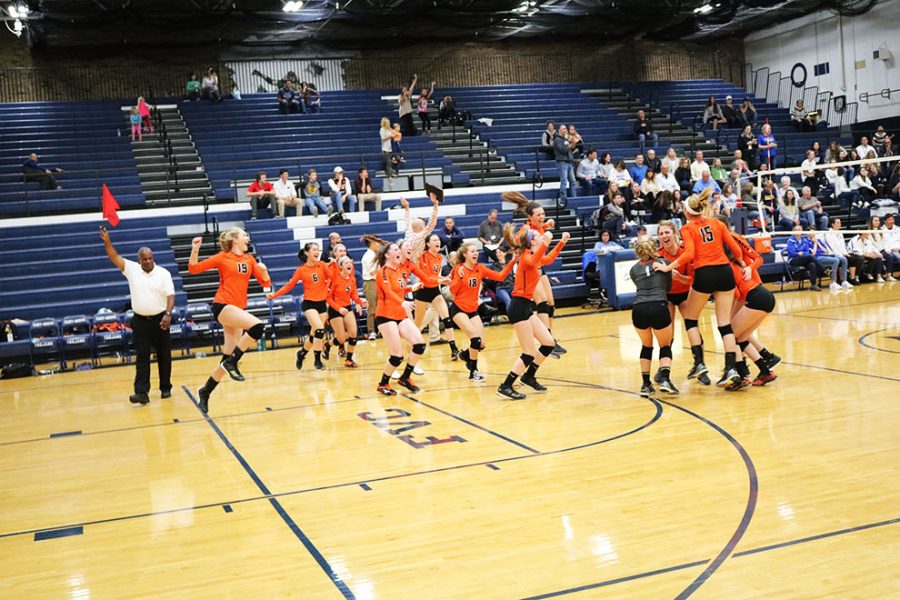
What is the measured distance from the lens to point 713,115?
92.9ft

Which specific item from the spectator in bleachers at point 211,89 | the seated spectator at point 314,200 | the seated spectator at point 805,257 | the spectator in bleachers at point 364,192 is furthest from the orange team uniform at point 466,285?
the spectator in bleachers at point 211,89

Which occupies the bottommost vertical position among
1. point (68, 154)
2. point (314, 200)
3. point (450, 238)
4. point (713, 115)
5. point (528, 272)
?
point (528, 272)

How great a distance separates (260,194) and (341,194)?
188cm

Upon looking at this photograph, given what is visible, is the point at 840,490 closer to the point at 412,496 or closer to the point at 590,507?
the point at 590,507

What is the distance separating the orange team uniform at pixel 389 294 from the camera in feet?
33.3

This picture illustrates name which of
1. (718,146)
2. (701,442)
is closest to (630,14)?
(718,146)

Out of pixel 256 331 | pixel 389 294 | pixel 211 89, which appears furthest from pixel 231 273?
pixel 211 89

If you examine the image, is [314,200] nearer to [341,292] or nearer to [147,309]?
[341,292]

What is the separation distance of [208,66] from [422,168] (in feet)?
32.5

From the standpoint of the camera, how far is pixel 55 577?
509cm

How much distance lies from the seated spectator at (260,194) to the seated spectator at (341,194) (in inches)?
55.6

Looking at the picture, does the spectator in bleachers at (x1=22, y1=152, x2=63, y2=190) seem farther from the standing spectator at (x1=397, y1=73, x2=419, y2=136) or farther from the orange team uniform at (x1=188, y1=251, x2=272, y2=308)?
the orange team uniform at (x1=188, y1=251, x2=272, y2=308)

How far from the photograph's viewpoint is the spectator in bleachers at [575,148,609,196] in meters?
23.0

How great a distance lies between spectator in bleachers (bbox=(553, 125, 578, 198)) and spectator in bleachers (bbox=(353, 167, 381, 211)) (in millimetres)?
4791
